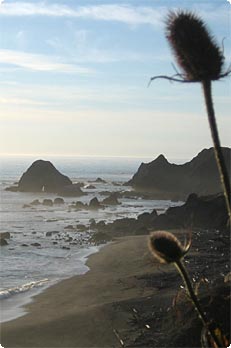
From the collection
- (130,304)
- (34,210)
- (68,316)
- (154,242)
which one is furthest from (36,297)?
(34,210)

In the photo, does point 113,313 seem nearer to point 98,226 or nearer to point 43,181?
point 98,226

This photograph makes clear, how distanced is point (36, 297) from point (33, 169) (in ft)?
238

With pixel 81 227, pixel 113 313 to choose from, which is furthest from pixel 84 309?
pixel 81 227

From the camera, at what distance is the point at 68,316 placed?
47.6 feet

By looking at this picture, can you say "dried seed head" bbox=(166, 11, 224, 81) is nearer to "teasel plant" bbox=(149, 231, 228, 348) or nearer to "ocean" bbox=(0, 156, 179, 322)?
"teasel plant" bbox=(149, 231, 228, 348)

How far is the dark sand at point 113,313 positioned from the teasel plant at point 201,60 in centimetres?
344

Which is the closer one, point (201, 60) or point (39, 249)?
point (201, 60)

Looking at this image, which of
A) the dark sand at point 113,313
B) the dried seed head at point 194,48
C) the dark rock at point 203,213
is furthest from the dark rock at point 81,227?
the dried seed head at point 194,48

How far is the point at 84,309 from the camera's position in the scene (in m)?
15.1

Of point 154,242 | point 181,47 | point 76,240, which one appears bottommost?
point 76,240

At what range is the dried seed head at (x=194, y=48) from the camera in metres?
3.26

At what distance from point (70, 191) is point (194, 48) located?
8143 cm

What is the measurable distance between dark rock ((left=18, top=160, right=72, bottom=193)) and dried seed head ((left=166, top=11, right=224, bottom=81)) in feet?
276

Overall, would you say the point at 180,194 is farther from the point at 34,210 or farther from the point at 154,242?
the point at 154,242
